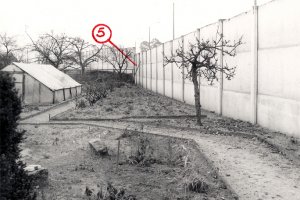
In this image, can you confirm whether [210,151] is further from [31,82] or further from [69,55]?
[69,55]

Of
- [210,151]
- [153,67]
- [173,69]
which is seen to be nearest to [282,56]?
[210,151]

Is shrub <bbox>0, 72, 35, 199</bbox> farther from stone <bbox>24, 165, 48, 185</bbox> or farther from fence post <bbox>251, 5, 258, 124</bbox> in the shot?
fence post <bbox>251, 5, 258, 124</bbox>

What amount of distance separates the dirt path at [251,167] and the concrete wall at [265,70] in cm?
137

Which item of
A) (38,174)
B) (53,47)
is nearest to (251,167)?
(38,174)

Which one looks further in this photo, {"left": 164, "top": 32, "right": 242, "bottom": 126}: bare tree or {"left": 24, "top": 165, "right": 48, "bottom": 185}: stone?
{"left": 164, "top": 32, "right": 242, "bottom": 126}: bare tree

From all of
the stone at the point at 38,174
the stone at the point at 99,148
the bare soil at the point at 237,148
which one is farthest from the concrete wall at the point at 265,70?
the stone at the point at 38,174

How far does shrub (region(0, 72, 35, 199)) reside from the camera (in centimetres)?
414

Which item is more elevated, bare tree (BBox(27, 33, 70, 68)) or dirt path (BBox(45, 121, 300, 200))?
bare tree (BBox(27, 33, 70, 68))

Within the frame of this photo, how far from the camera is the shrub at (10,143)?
13.6 feet

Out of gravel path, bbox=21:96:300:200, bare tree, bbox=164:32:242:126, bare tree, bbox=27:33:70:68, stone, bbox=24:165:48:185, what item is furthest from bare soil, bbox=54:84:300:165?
bare tree, bbox=27:33:70:68

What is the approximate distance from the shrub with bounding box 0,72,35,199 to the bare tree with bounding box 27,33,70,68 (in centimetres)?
3304

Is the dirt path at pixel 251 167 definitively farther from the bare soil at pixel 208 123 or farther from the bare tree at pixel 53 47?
the bare tree at pixel 53 47

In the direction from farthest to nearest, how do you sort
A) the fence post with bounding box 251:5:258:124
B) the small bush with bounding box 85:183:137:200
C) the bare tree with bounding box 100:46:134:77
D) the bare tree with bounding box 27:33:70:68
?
1. the bare tree with bounding box 100:46:134:77
2. the bare tree with bounding box 27:33:70:68
3. the fence post with bounding box 251:5:258:124
4. the small bush with bounding box 85:183:137:200

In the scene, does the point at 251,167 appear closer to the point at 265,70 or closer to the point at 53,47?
the point at 265,70
